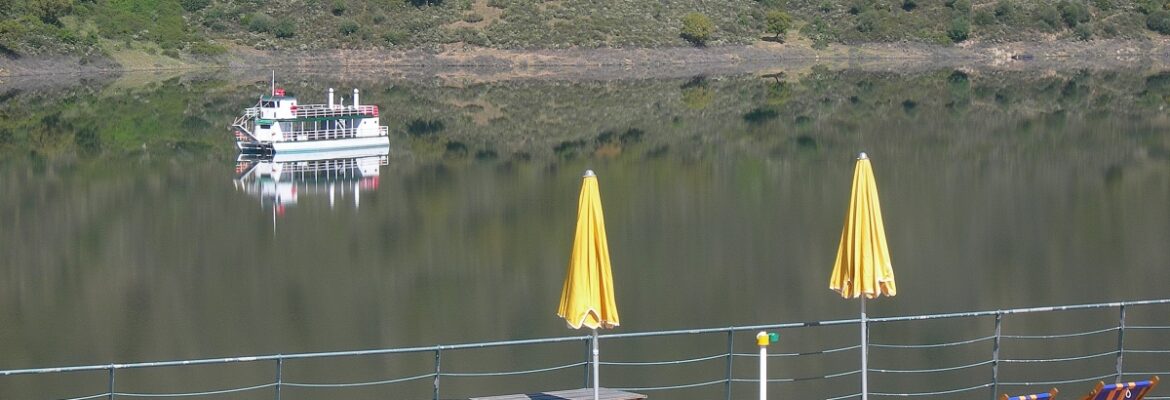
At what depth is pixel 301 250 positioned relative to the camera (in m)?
34.3

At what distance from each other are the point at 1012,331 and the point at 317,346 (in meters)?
10.2

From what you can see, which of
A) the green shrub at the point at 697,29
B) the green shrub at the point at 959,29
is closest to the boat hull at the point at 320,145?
the green shrub at the point at 697,29

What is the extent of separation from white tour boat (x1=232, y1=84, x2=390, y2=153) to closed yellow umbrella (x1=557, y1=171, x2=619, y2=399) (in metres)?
40.4

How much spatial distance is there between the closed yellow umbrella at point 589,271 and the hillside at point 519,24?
82883 mm

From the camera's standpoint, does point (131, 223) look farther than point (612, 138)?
No

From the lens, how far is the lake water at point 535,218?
2642 cm

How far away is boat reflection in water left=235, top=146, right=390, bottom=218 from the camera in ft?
145

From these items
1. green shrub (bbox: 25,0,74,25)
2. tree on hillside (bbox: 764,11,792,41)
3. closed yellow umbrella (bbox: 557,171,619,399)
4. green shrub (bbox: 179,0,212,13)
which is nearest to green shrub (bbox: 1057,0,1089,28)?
tree on hillside (bbox: 764,11,792,41)

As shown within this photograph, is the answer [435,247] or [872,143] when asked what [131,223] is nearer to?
[435,247]

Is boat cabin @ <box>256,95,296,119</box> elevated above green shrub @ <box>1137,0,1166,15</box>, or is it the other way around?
green shrub @ <box>1137,0,1166,15</box>

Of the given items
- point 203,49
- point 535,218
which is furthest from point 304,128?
point 203,49

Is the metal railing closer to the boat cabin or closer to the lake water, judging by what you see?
the lake water

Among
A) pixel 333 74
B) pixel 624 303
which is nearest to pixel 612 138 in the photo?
pixel 624 303

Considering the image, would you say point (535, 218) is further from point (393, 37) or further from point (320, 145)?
point (393, 37)
